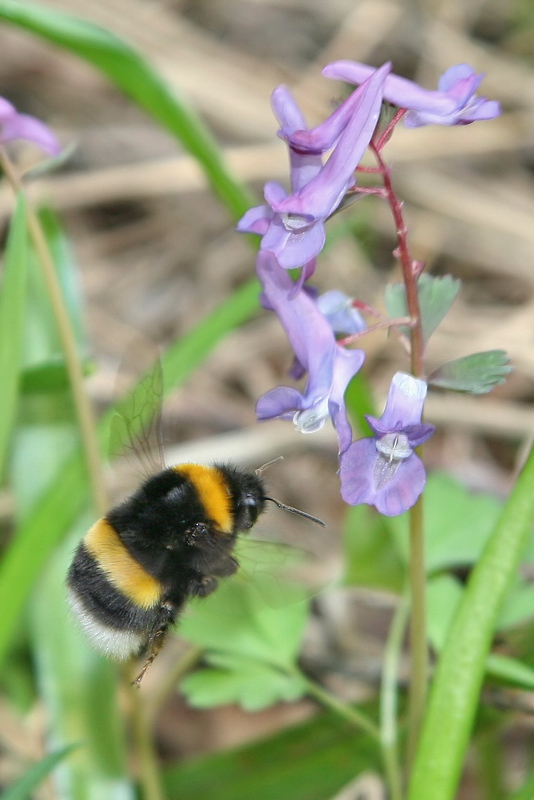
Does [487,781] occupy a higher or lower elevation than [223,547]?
lower

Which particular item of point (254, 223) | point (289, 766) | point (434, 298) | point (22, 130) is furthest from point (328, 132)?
point (289, 766)

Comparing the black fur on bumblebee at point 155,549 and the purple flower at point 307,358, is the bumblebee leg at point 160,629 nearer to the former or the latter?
the black fur on bumblebee at point 155,549

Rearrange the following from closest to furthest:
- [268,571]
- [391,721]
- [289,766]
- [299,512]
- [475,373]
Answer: [475,373] < [299,512] < [268,571] < [391,721] < [289,766]

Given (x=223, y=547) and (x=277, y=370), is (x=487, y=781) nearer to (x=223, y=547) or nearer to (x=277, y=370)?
(x=223, y=547)

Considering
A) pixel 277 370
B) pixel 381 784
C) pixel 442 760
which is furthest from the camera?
pixel 277 370

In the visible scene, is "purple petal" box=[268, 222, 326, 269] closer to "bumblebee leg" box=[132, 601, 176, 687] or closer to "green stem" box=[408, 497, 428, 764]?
"green stem" box=[408, 497, 428, 764]

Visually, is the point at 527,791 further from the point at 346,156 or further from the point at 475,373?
the point at 346,156

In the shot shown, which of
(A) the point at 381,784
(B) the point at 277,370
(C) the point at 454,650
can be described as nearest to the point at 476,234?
(B) the point at 277,370

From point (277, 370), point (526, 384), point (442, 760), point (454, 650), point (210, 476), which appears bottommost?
point (277, 370)
